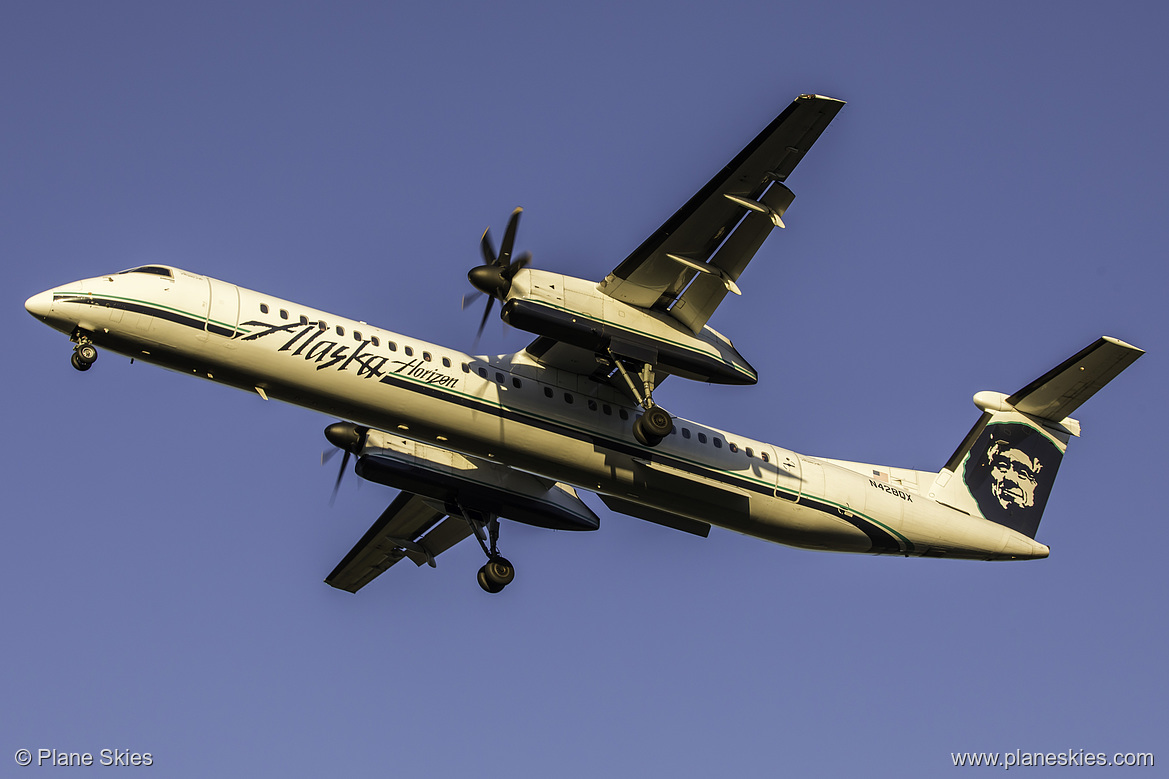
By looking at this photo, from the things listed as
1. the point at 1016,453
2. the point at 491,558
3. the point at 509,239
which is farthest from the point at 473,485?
the point at 1016,453

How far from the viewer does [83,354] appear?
667 inches

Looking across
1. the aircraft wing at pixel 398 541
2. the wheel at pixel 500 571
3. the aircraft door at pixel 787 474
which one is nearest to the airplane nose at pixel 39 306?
the aircraft wing at pixel 398 541

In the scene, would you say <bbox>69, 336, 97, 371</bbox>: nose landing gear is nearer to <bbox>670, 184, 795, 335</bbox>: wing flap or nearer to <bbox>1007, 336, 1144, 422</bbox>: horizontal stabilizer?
<bbox>670, 184, 795, 335</bbox>: wing flap

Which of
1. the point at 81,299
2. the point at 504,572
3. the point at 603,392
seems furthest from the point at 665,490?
the point at 81,299

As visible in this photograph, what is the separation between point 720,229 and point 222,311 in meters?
8.04

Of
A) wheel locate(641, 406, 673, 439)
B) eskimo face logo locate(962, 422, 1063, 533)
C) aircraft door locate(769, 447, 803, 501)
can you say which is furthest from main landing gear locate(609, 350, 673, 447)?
eskimo face logo locate(962, 422, 1063, 533)

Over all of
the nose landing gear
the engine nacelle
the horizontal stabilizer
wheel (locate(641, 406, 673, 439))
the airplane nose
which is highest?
the horizontal stabilizer

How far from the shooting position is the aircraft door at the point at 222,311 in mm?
17562

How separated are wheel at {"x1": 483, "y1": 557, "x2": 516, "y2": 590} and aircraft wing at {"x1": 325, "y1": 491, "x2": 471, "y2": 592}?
1980mm

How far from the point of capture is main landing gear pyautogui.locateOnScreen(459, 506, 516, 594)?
2170 centimetres

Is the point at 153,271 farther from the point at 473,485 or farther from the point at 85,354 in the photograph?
the point at 473,485

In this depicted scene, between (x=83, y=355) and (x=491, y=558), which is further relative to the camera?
(x=491, y=558)

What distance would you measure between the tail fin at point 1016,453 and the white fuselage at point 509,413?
0.66 metres

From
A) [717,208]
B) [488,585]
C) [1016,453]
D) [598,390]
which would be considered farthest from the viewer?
[1016,453]
